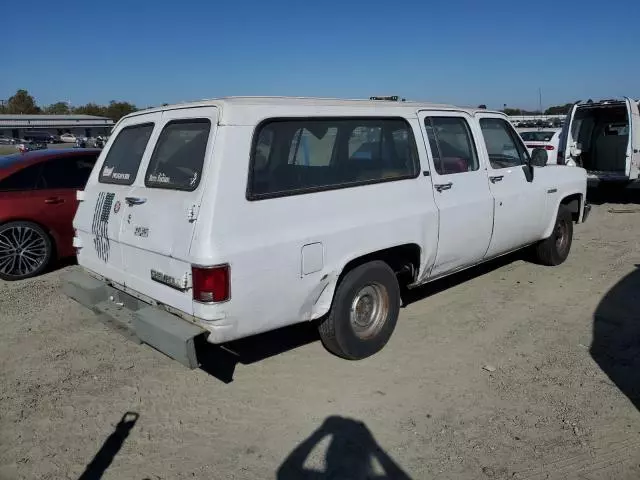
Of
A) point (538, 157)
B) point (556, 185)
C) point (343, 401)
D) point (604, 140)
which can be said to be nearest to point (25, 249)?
point (343, 401)

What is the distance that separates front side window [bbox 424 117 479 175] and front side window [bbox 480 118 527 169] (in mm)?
301

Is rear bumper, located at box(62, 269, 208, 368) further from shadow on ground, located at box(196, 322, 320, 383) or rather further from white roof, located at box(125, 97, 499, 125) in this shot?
white roof, located at box(125, 97, 499, 125)

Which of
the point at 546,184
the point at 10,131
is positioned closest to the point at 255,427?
the point at 546,184

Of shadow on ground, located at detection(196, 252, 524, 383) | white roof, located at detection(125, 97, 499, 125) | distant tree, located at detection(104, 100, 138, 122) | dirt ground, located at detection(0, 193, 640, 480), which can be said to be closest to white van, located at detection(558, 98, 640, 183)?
dirt ground, located at detection(0, 193, 640, 480)

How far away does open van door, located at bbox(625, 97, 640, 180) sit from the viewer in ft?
36.6

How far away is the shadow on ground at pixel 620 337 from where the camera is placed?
3.93m

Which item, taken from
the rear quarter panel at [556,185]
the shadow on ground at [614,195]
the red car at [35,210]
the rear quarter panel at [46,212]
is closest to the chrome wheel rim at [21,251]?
the red car at [35,210]

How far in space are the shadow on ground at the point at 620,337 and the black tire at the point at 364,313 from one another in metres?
1.69

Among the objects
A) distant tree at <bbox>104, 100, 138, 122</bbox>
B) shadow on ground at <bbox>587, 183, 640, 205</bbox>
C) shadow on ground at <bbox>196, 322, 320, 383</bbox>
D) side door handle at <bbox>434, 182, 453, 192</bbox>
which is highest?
distant tree at <bbox>104, 100, 138, 122</bbox>

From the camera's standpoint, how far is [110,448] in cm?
318

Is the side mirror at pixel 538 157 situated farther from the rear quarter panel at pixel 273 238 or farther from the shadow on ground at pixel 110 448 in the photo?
the shadow on ground at pixel 110 448

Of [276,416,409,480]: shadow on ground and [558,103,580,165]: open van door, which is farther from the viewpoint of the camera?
[558,103,580,165]: open van door

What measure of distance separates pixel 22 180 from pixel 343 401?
521 centimetres

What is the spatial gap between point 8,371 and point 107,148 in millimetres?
1943
